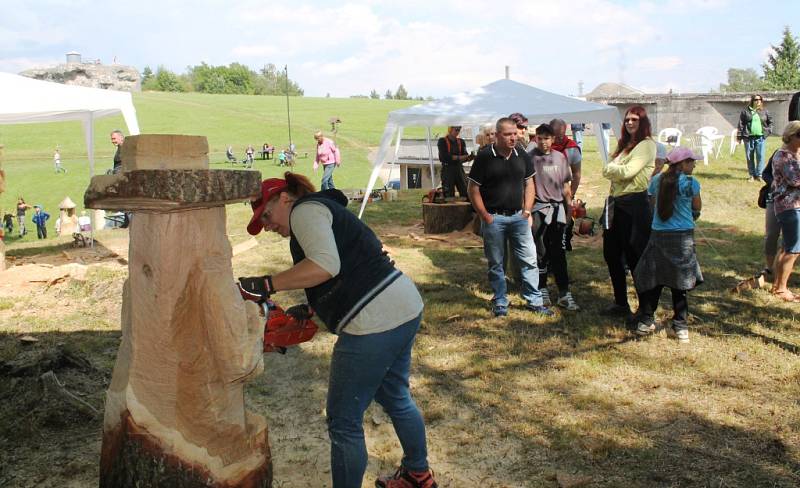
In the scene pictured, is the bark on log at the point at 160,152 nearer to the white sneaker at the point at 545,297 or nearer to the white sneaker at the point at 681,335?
Result: the white sneaker at the point at 681,335

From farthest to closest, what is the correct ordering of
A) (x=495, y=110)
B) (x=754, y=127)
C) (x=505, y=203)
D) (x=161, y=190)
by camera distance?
1. (x=754, y=127)
2. (x=495, y=110)
3. (x=505, y=203)
4. (x=161, y=190)

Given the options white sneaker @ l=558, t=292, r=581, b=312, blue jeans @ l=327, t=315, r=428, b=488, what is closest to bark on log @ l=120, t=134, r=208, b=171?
blue jeans @ l=327, t=315, r=428, b=488

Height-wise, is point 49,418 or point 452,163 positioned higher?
point 452,163

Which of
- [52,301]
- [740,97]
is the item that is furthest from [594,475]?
[740,97]

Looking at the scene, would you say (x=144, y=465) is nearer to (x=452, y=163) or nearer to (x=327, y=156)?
(x=452, y=163)

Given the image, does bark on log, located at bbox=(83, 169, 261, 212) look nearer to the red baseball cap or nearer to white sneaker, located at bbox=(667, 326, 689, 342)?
the red baseball cap

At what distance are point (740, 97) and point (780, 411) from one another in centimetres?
2801

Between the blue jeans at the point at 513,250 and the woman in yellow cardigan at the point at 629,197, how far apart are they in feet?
2.03

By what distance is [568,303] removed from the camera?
5.72 metres

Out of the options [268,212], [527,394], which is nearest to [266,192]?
[268,212]

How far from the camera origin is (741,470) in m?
3.13

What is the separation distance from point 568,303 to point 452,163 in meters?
5.81

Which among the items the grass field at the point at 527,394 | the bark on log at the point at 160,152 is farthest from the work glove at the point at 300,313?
the grass field at the point at 527,394

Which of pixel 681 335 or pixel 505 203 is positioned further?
pixel 505 203
